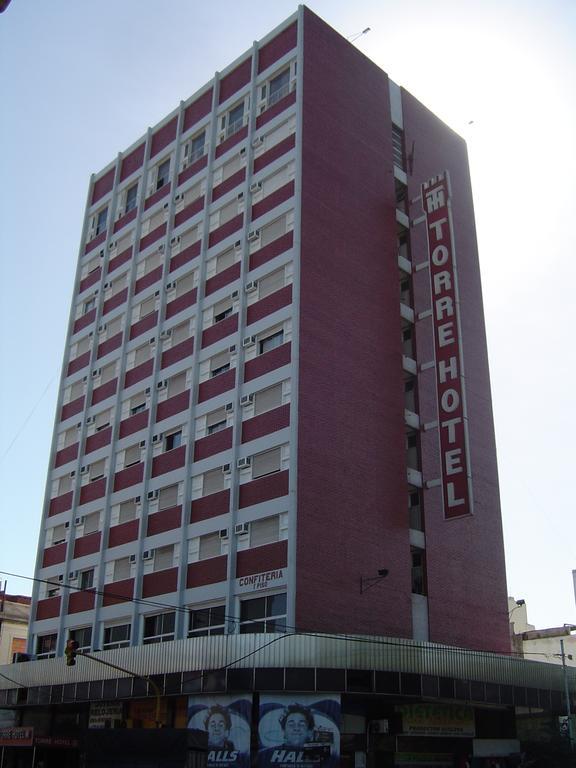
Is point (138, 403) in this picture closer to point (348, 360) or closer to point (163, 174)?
point (348, 360)

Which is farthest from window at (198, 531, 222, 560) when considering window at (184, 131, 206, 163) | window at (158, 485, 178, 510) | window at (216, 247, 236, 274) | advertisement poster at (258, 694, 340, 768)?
window at (184, 131, 206, 163)

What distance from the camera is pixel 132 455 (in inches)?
1927

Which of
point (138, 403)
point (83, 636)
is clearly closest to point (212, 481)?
point (138, 403)

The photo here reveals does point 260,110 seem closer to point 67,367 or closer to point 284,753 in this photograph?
point 67,367

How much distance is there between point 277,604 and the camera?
3662 centimetres

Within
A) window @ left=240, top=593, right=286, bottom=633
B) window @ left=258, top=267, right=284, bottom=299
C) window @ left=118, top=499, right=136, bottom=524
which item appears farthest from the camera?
window @ left=118, top=499, right=136, bottom=524

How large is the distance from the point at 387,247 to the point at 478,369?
28.0ft

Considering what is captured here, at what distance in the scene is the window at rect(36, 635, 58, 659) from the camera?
48334 mm

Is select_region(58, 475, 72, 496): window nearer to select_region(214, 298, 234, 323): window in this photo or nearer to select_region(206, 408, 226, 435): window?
select_region(206, 408, 226, 435): window

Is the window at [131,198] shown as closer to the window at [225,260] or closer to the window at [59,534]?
the window at [225,260]

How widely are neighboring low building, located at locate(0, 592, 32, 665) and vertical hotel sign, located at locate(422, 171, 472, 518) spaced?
142 ft

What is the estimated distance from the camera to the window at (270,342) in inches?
1663

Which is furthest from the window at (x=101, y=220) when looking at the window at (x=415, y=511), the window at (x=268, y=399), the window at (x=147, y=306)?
the window at (x=415, y=511)

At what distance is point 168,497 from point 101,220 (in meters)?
24.6
